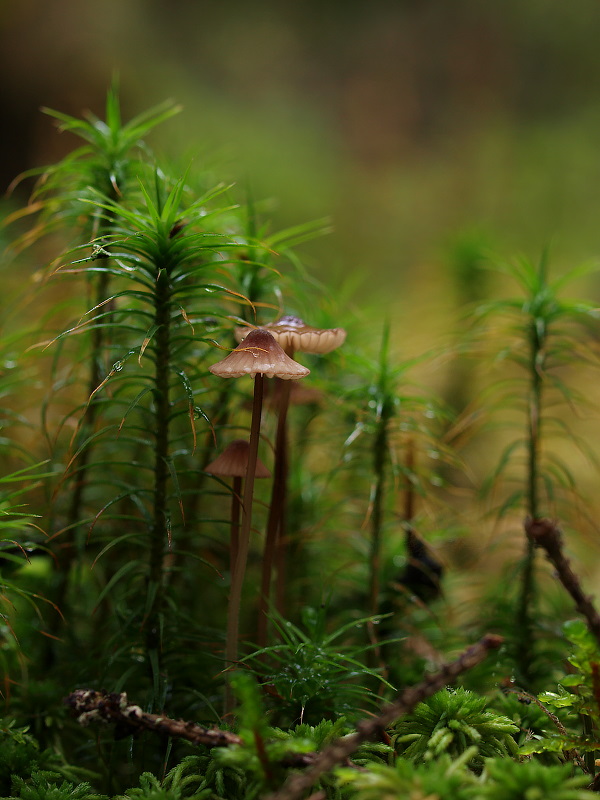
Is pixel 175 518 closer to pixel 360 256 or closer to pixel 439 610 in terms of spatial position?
pixel 439 610

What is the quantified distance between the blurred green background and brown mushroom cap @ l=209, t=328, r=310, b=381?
2.31 m

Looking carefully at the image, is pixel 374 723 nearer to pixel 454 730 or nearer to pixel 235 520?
pixel 454 730

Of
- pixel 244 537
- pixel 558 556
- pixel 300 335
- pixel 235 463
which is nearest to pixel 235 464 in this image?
pixel 235 463

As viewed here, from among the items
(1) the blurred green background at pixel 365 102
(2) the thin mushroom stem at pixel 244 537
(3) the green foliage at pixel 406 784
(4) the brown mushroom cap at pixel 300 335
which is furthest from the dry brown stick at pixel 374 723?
(1) the blurred green background at pixel 365 102

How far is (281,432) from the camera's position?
3.59 feet

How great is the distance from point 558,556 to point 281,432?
1.70 feet

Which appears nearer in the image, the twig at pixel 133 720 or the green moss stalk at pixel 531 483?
the twig at pixel 133 720

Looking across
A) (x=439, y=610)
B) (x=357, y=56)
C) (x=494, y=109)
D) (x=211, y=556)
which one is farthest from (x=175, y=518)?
(x=357, y=56)

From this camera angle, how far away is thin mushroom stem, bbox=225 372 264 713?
93cm

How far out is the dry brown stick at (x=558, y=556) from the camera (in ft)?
2.36

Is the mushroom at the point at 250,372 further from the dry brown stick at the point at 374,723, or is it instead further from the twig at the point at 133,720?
the dry brown stick at the point at 374,723

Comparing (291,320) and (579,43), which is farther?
(579,43)

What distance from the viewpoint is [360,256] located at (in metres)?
3.63

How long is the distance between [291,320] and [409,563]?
2.25 ft
